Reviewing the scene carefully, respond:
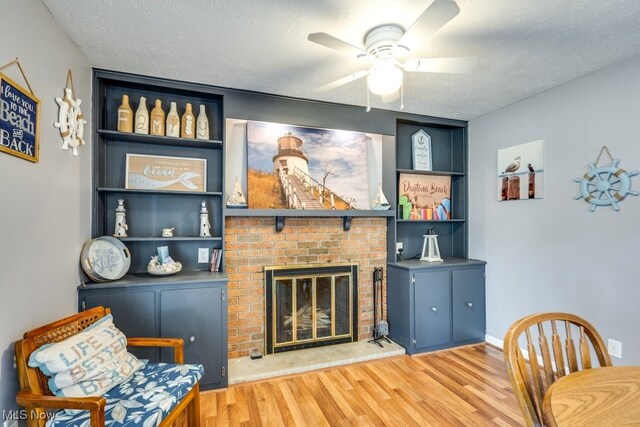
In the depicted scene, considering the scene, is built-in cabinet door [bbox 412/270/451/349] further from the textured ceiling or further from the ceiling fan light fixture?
the ceiling fan light fixture

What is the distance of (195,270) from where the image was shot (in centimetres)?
264

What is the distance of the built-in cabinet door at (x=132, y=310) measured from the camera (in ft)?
6.92

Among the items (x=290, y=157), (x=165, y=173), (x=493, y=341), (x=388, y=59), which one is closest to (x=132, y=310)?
(x=165, y=173)

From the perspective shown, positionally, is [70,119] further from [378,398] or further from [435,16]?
[378,398]

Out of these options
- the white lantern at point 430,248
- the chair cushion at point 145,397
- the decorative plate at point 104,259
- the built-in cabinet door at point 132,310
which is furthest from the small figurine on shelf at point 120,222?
the white lantern at point 430,248

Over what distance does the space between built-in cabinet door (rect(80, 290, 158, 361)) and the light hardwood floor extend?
0.62m

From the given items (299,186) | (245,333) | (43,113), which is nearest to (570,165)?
(299,186)

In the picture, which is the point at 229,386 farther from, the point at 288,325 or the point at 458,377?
the point at 458,377

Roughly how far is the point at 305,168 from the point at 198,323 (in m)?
1.62

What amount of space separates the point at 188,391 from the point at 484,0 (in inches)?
98.5

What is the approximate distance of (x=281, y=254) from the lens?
2.92 m

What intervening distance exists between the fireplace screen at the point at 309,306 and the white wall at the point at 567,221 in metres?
1.52

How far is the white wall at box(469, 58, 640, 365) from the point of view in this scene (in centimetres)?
214

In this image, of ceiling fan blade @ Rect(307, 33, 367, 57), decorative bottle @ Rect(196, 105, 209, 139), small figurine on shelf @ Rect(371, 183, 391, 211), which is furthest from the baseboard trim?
decorative bottle @ Rect(196, 105, 209, 139)
